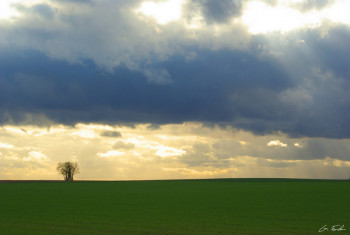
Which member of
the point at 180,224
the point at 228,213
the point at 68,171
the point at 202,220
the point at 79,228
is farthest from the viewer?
the point at 68,171

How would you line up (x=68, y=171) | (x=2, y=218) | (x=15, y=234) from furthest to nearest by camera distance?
(x=68, y=171)
(x=2, y=218)
(x=15, y=234)

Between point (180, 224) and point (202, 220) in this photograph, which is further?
point (202, 220)

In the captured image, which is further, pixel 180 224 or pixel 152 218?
pixel 152 218

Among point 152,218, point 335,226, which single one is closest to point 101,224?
point 152,218

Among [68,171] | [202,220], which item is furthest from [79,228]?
[68,171]

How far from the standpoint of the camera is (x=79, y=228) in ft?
88.1

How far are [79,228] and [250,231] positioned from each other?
11.6 meters

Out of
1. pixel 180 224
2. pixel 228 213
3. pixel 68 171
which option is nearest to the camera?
pixel 180 224

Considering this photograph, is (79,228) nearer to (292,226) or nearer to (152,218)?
(152,218)

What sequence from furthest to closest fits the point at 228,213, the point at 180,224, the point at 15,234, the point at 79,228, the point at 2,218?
1. the point at 228,213
2. the point at 2,218
3. the point at 180,224
4. the point at 79,228
5. the point at 15,234

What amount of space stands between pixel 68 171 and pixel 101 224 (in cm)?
13182

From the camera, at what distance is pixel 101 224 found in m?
29.1

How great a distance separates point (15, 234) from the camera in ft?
80.1

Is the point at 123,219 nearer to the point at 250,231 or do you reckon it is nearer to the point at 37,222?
the point at 37,222
